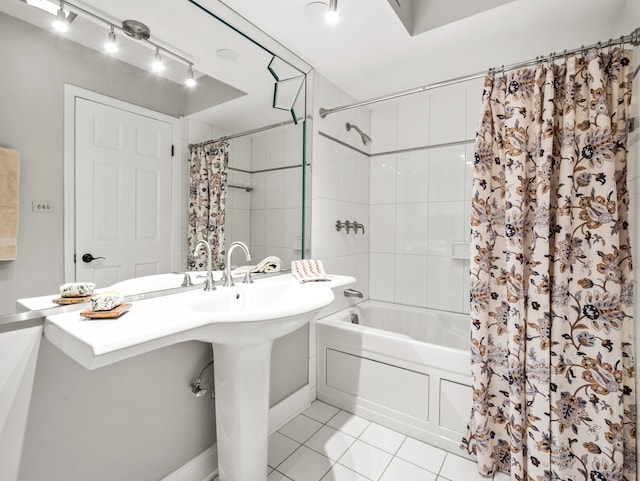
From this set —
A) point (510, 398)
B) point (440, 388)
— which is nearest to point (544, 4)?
point (510, 398)

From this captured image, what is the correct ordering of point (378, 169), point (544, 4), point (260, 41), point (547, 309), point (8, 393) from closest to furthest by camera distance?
point (8, 393) → point (547, 309) → point (544, 4) → point (260, 41) → point (378, 169)

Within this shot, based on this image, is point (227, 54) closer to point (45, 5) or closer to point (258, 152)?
point (258, 152)

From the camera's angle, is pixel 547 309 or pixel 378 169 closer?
pixel 547 309

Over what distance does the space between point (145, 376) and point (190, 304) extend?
37 centimetres

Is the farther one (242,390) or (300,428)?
(300,428)

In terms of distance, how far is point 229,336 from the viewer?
106 centimetres

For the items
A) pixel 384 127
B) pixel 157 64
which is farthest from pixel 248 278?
pixel 384 127

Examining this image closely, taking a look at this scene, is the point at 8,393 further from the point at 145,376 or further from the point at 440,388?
the point at 440,388

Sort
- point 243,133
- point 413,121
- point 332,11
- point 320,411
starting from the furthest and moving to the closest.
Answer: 1. point 413,121
2. point 320,411
3. point 243,133
4. point 332,11

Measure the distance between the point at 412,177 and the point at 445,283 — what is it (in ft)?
2.90

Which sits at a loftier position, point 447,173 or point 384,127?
point 384,127

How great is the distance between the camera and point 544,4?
144 cm

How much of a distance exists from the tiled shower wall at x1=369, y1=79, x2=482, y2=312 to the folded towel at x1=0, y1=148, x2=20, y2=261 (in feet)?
7.57

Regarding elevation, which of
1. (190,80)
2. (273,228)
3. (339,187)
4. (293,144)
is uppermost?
(190,80)
